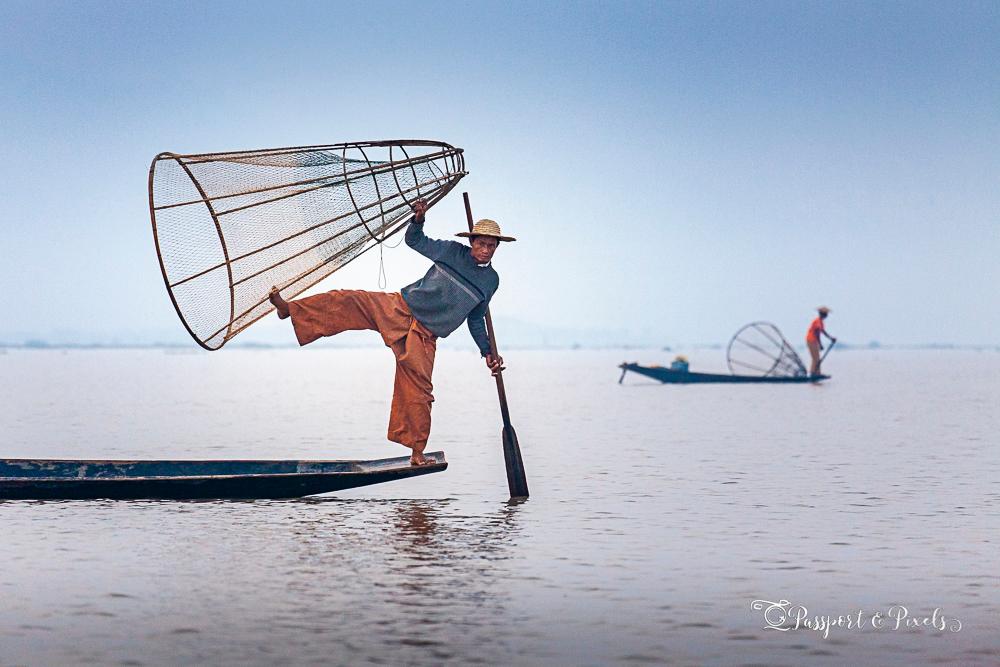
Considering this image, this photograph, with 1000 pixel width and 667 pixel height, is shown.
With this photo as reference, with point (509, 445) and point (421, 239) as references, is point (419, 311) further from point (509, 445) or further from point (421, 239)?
point (509, 445)

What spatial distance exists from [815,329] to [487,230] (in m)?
26.6

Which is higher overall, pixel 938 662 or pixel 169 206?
pixel 169 206

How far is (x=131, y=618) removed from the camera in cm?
716

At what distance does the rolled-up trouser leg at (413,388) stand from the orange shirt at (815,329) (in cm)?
2628

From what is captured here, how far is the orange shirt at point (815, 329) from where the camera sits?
3554 centimetres

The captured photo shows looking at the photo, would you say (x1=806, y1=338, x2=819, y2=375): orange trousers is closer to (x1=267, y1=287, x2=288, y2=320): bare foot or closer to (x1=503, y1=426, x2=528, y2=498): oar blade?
(x1=503, y1=426, x2=528, y2=498): oar blade

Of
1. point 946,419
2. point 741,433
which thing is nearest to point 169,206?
point 741,433

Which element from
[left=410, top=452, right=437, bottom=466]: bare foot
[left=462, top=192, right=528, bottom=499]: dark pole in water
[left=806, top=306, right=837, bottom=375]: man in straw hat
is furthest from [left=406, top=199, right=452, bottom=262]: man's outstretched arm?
[left=806, top=306, right=837, bottom=375]: man in straw hat

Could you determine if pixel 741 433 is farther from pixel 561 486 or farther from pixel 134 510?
pixel 134 510

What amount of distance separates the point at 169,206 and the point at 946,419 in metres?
21.6

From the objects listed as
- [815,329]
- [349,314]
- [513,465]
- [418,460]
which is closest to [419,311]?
[349,314]

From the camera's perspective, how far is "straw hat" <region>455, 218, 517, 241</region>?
10.6 m

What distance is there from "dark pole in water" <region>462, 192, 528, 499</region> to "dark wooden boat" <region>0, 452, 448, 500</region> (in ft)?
2.24

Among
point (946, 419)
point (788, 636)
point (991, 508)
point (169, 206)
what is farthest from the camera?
point (946, 419)
